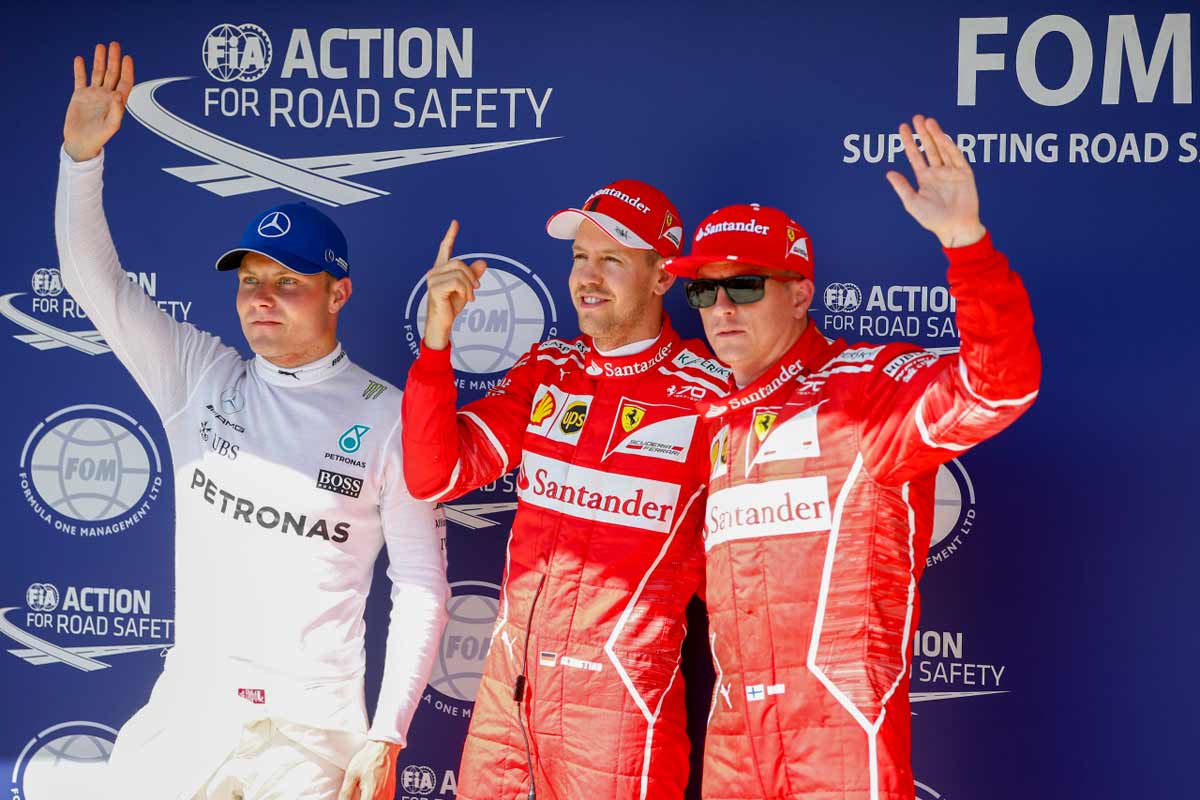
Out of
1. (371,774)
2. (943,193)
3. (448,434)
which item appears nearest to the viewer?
(943,193)

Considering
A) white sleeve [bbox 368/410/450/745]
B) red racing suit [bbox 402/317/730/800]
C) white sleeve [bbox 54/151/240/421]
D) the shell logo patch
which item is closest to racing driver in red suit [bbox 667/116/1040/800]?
red racing suit [bbox 402/317/730/800]

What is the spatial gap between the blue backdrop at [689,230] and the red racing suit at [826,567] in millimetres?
690

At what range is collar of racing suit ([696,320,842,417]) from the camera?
8.20 feet

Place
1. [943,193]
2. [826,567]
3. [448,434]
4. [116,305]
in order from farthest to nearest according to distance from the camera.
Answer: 1. [116,305]
2. [448,434]
3. [826,567]
4. [943,193]

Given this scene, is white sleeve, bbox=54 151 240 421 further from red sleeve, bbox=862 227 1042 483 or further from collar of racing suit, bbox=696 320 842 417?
red sleeve, bbox=862 227 1042 483

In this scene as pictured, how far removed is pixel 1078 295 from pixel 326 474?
1836mm

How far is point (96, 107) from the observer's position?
266cm

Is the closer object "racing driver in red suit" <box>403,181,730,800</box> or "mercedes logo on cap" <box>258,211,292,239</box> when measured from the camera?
"racing driver in red suit" <box>403,181,730,800</box>

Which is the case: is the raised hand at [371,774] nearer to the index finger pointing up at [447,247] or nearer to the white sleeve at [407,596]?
the white sleeve at [407,596]

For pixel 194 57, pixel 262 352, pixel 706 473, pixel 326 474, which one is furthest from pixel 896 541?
pixel 194 57

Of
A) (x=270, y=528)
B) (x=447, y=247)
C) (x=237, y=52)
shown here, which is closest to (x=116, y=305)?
(x=270, y=528)

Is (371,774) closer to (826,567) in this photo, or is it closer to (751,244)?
(826,567)

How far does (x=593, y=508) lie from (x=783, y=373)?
0.51 meters

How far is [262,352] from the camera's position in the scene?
2764 millimetres
